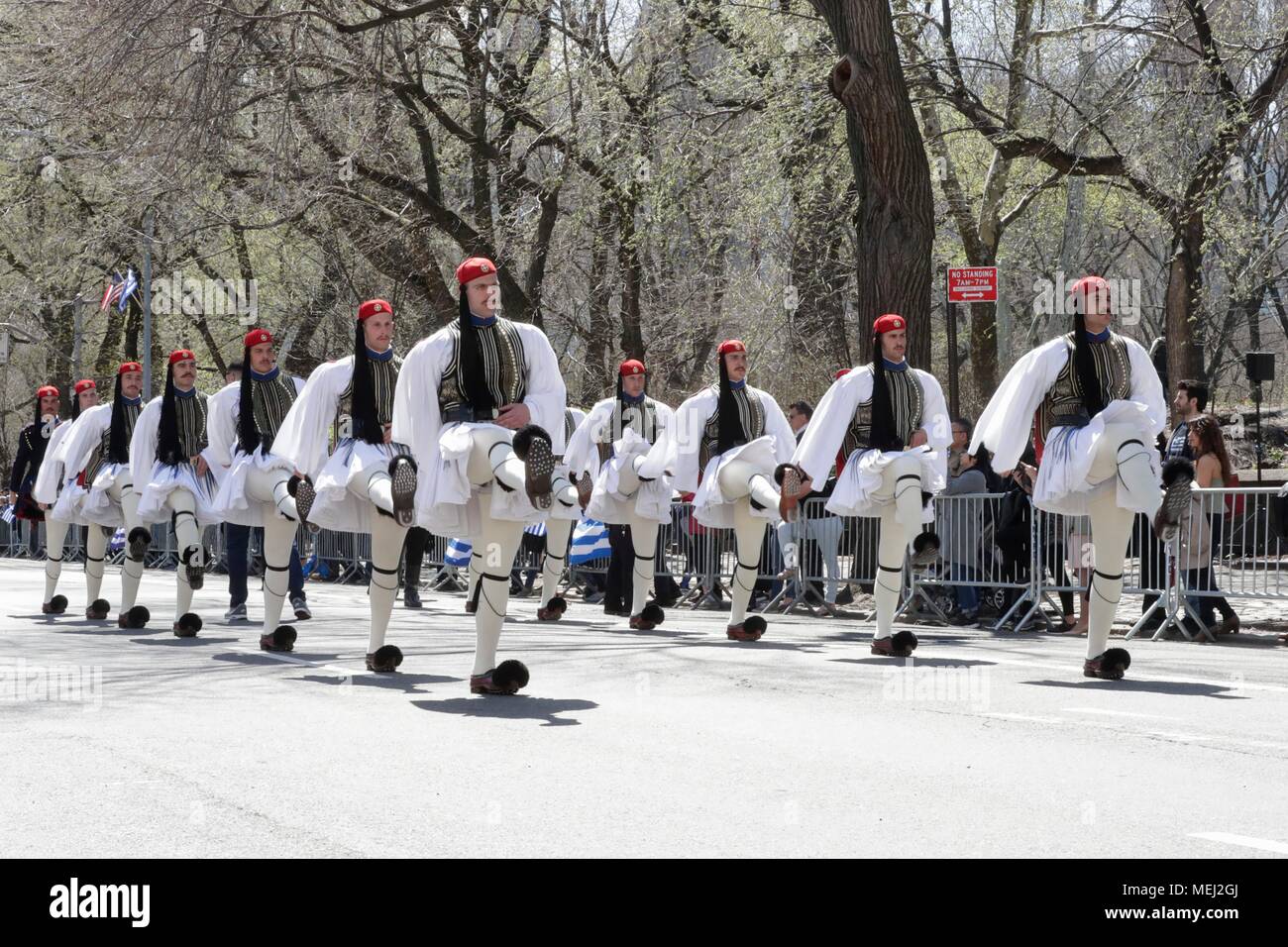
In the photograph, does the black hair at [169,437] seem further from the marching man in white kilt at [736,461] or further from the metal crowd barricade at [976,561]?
the metal crowd barricade at [976,561]

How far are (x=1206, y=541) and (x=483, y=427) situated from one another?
718 centimetres

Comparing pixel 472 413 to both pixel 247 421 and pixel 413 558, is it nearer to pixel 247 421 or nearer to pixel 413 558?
pixel 247 421

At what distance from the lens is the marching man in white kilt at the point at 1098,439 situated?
977 centimetres

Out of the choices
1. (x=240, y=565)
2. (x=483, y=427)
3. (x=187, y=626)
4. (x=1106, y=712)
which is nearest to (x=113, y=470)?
(x=240, y=565)

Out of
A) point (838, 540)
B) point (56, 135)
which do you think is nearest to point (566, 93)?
point (56, 135)

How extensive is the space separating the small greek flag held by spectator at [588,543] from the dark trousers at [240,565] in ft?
14.4

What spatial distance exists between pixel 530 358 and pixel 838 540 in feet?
27.8

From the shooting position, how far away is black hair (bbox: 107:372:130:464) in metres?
15.2

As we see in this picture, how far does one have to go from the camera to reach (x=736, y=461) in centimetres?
1335

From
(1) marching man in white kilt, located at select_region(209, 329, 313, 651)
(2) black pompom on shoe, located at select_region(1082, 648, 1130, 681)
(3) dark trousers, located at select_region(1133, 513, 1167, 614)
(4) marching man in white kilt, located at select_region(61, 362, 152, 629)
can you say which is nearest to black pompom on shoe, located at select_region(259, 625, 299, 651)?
(1) marching man in white kilt, located at select_region(209, 329, 313, 651)

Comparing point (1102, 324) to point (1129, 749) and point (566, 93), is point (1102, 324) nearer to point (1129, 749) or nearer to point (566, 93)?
point (1129, 749)

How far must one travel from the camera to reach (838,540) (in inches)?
680

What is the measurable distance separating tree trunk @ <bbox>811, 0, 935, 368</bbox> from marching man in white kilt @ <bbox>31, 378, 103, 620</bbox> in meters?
7.74
